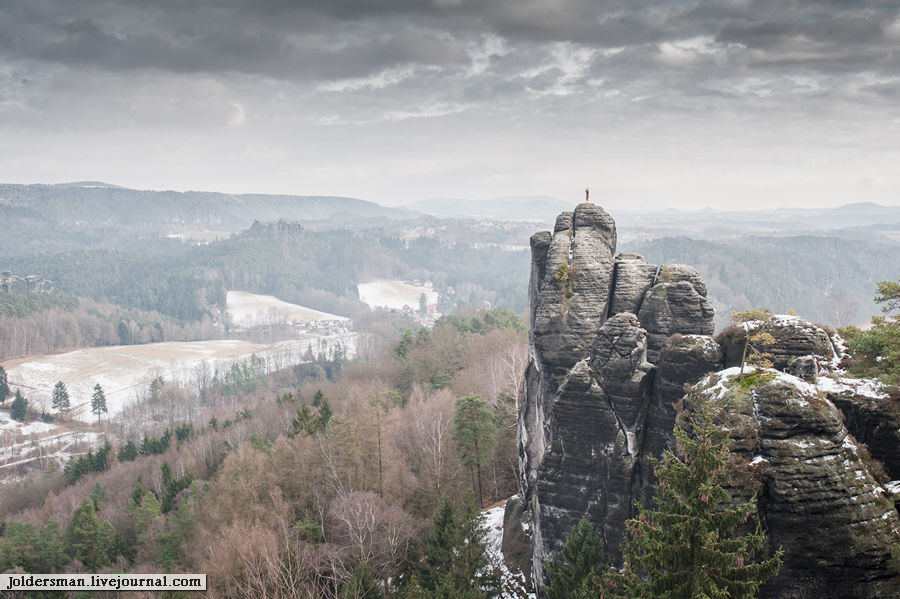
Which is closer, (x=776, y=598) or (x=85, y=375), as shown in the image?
(x=776, y=598)

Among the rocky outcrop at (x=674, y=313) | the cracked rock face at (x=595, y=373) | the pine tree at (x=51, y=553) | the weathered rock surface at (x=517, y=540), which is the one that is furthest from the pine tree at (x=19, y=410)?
the rocky outcrop at (x=674, y=313)

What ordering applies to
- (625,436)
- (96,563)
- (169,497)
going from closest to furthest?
(625,436) → (96,563) → (169,497)

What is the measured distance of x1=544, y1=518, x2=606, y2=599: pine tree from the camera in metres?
22.0

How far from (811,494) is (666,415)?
8222 millimetres

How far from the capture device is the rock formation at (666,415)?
14422mm

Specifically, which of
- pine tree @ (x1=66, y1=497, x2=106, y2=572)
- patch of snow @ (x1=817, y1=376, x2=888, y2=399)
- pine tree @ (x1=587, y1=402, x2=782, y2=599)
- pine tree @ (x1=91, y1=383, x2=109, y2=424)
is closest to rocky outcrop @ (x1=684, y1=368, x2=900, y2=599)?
pine tree @ (x1=587, y1=402, x2=782, y2=599)

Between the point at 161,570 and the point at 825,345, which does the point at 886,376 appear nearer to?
the point at 825,345

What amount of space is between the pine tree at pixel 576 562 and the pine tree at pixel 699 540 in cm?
854

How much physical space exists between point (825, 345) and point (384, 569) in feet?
83.3

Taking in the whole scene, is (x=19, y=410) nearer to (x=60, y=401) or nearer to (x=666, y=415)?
(x=60, y=401)

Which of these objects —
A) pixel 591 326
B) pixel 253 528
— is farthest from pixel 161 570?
pixel 591 326

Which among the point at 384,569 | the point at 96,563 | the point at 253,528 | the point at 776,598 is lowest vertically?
the point at 96,563

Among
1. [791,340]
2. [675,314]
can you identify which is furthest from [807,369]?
[675,314]

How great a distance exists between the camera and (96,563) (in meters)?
51.3
